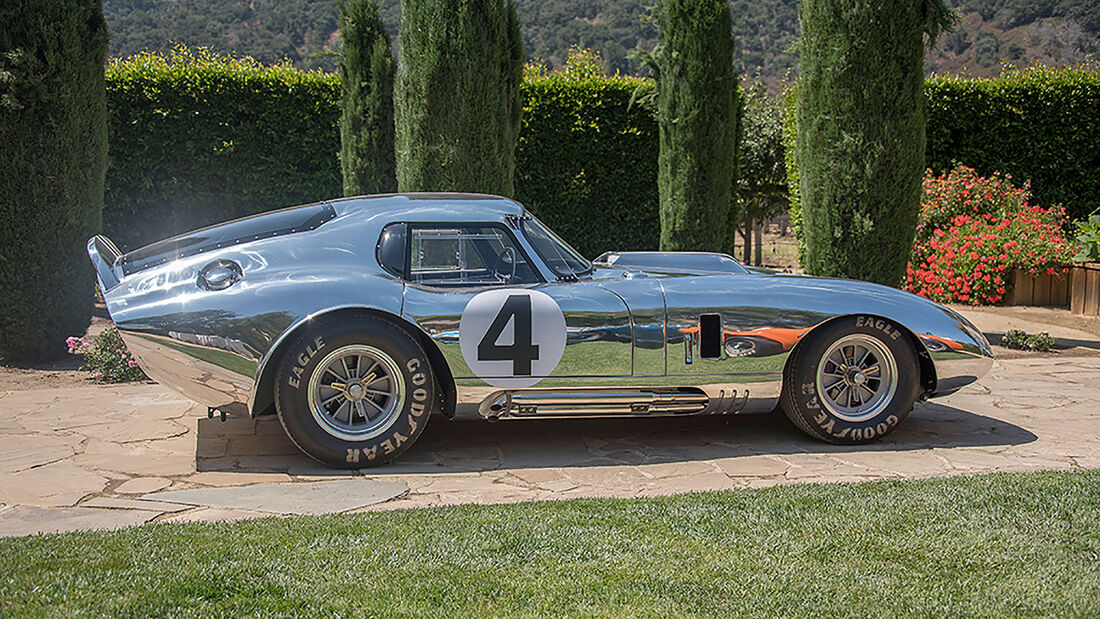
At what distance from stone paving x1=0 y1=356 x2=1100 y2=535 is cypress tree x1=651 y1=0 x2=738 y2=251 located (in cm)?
522

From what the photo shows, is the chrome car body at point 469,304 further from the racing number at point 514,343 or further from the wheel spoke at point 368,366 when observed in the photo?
the wheel spoke at point 368,366

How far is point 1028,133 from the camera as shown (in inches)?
532

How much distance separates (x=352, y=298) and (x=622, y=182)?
8438 mm

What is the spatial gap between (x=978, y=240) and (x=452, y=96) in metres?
7.09

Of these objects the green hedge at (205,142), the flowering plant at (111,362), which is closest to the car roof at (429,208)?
the flowering plant at (111,362)

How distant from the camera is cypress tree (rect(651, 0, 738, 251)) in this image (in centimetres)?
1068

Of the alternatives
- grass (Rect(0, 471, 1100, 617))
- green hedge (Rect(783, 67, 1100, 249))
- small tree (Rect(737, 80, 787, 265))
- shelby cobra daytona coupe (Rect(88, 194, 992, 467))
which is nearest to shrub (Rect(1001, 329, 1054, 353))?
shelby cobra daytona coupe (Rect(88, 194, 992, 467))

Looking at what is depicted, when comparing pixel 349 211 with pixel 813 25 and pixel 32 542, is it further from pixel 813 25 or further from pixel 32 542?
pixel 813 25

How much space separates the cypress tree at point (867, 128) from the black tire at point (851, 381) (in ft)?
12.2

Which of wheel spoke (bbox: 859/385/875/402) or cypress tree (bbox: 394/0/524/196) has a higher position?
cypress tree (bbox: 394/0/524/196)

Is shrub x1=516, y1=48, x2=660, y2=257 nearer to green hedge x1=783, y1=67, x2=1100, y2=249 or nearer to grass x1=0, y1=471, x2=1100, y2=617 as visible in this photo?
green hedge x1=783, y1=67, x2=1100, y2=249

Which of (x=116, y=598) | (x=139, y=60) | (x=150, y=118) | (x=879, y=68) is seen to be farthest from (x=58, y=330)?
(x=879, y=68)

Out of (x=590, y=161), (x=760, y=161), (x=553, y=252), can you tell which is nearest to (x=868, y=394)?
(x=553, y=252)

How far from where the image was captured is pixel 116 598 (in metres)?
2.66
